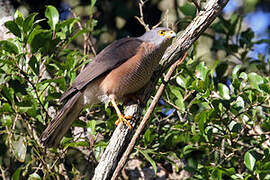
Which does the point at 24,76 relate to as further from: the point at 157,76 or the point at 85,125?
the point at 157,76

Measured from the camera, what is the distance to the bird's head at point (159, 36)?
4014 millimetres

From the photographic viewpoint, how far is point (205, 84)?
3637mm

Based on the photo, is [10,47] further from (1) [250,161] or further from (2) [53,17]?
(1) [250,161]

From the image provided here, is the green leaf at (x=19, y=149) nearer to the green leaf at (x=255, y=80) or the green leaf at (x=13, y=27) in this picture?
the green leaf at (x=13, y=27)

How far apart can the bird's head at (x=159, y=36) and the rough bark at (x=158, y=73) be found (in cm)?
41

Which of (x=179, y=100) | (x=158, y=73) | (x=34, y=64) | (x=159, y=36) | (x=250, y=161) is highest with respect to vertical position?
(x=34, y=64)

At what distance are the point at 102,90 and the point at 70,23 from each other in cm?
73

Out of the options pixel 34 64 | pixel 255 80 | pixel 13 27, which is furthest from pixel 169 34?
pixel 13 27

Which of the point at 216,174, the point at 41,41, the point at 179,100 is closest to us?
the point at 216,174

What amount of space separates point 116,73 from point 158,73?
500mm

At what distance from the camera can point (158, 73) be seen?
3.66 meters

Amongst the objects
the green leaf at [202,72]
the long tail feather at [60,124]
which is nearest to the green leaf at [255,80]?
the green leaf at [202,72]

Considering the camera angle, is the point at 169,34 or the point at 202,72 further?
the point at 169,34

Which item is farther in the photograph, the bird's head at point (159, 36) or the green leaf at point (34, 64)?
the bird's head at point (159, 36)
